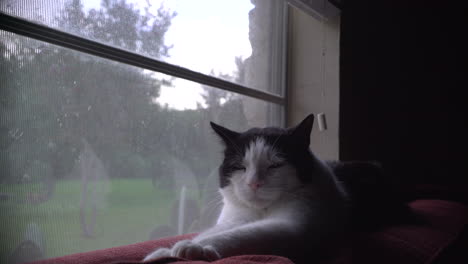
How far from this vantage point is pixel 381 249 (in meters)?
0.92

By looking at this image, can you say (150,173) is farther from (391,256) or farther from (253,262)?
(391,256)

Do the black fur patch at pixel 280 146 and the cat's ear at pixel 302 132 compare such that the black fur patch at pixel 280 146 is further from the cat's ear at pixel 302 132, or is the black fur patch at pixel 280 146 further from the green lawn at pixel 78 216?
the green lawn at pixel 78 216

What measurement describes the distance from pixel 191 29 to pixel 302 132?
0.82 m

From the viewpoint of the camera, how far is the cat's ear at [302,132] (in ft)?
3.42

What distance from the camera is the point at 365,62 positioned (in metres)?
2.29

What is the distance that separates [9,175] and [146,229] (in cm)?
58

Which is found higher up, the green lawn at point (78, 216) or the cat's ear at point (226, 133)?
the cat's ear at point (226, 133)

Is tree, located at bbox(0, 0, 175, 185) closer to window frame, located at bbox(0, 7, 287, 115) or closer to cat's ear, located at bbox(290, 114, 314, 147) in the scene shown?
window frame, located at bbox(0, 7, 287, 115)

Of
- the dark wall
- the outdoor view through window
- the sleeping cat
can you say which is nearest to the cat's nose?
the sleeping cat

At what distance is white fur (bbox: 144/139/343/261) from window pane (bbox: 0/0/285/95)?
2.29 ft

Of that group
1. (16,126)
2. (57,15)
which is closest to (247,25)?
(57,15)

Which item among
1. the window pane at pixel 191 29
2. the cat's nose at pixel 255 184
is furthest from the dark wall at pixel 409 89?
the cat's nose at pixel 255 184

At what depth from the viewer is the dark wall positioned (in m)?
2.26

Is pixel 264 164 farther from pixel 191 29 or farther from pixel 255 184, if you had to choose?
pixel 191 29
